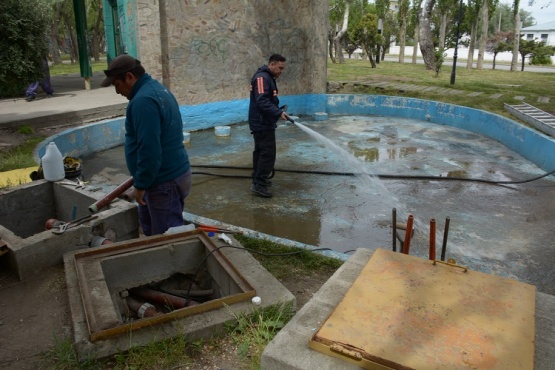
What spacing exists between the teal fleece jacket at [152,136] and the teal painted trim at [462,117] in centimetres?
706

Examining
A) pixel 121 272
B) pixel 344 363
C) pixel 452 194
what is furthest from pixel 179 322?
pixel 452 194

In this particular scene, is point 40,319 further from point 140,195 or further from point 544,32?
point 544,32

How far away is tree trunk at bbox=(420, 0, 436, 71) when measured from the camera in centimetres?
2214

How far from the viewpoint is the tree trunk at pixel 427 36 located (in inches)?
872

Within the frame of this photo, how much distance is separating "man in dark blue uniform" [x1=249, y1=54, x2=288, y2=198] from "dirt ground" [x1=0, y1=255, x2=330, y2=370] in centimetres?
299

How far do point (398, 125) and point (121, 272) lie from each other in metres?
10.1

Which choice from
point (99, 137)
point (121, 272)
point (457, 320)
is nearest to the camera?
point (457, 320)

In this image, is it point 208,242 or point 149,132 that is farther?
point 208,242

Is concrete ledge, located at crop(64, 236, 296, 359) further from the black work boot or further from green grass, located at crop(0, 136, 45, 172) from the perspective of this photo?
green grass, located at crop(0, 136, 45, 172)

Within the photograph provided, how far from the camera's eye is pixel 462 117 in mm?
11688

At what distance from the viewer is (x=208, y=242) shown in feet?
12.2

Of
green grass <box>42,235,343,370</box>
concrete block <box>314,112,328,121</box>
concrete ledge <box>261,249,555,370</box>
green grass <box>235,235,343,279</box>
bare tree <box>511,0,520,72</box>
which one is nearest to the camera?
concrete ledge <box>261,249,555,370</box>

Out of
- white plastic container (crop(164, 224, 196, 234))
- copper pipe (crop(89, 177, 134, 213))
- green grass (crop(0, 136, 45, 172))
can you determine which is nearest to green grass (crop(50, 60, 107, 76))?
green grass (crop(0, 136, 45, 172))

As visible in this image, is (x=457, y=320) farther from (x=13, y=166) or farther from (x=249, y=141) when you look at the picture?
(x=249, y=141)
